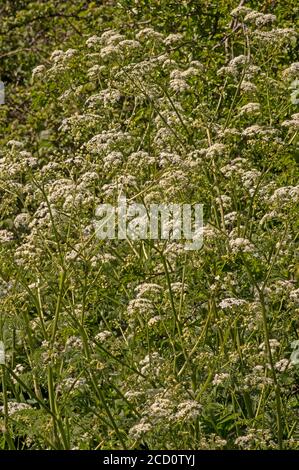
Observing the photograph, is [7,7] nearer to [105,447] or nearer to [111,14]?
[111,14]

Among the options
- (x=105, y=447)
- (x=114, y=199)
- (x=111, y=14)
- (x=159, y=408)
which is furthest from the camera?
(x=111, y=14)

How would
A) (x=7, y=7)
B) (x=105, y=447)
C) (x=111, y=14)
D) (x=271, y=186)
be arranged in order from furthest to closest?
(x=7, y=7) → (x=111, y=14) → (x=271, y=186) → (x=105, y=447)

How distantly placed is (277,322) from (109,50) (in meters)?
1.47

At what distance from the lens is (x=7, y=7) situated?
41.3 feet

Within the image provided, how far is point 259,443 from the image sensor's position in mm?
4191

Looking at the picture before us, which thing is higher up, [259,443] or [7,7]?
[7,7]

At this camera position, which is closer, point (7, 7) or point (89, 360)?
point (89, 360)

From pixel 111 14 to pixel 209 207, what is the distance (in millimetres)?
4746

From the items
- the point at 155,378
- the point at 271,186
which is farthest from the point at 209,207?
the point at 155,378

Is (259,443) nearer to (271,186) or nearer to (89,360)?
(89,360)

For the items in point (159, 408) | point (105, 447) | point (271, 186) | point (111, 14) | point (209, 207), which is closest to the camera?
point (159, 408)
